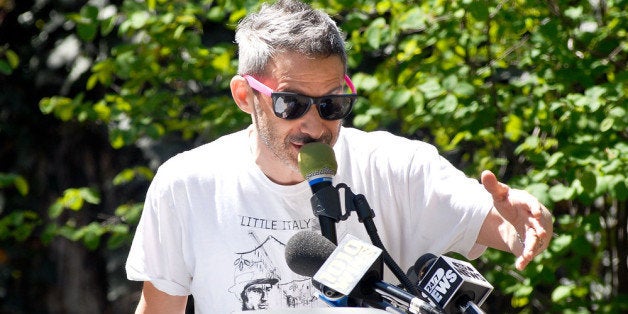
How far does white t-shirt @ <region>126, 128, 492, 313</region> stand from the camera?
2.76 m

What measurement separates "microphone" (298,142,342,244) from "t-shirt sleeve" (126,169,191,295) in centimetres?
55

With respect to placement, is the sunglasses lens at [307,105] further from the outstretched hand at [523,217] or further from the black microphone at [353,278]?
the black microphone at [353,278]

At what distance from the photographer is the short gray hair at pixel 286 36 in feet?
8.89

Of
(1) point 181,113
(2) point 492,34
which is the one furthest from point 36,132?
(2) point 492,34

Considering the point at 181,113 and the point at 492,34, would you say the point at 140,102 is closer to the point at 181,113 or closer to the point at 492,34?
the point at 181,113

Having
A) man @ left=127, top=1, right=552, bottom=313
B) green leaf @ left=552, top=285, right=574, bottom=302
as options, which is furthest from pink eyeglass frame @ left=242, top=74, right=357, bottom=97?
green leaf @ left=552, top=285, right=574, bottom=302

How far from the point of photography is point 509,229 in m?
2.63

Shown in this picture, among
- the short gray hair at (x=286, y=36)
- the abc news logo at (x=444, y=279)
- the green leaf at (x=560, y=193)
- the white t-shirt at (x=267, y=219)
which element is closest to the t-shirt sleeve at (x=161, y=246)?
the white t-shirt at (x=267, y=219)

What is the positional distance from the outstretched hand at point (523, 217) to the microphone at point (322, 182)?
38 cm

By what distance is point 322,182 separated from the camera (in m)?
2.33

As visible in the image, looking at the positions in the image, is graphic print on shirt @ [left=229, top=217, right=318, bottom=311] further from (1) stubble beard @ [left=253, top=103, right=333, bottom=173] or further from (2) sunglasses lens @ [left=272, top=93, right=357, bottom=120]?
(2) sunglasses lens @ [left=272, top=93, right=357, bottom=120]

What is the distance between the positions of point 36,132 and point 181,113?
1.27 metres

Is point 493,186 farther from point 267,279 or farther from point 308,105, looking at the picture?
point 267,279

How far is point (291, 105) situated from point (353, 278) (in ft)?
2.31
